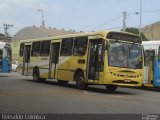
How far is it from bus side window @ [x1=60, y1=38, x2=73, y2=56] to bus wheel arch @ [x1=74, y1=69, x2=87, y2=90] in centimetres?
143

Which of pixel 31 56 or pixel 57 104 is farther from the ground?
pixel 31 56

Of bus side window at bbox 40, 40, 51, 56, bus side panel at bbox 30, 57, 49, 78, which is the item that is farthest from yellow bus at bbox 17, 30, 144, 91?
bus side window at bbox 40, 40, 51, 56

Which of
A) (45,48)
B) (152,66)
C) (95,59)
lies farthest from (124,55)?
(45,48)

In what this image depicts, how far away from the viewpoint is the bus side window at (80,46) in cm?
2515

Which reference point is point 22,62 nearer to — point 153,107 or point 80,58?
point 80,58

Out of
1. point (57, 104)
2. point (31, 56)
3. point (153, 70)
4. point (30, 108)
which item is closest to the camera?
point (30, 108)

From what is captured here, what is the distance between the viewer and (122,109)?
52.6 feet

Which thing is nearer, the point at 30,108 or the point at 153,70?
the point at 30,108

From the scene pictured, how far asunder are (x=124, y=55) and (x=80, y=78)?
2946 millimetres

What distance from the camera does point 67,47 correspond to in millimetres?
27312

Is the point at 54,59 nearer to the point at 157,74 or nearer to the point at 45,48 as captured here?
the point at 45,48

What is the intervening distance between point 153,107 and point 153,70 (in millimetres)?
10784

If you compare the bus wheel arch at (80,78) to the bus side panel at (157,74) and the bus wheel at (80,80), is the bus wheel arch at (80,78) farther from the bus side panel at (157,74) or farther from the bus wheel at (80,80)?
the bus side panel at (157,74)

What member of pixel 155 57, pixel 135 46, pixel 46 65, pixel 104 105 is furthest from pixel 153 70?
pixel 104 105
